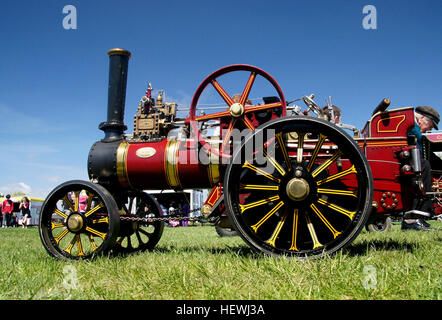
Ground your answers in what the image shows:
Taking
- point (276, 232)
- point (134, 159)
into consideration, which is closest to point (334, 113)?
point (276, 232)

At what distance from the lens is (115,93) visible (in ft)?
13.4

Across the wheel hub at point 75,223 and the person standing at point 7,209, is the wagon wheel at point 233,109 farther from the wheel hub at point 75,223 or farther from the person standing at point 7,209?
the person standing at point 7,209

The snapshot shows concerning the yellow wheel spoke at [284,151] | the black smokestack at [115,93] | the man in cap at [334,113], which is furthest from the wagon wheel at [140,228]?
the man in cap at [334,113]

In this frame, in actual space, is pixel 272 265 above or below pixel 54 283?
above

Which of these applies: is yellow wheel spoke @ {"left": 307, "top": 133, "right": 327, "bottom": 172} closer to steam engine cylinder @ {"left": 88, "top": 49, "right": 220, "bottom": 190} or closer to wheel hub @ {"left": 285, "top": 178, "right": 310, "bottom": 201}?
wheel hub @ {"left": 285, "top": 178, "right": 310, "bottom": 201}

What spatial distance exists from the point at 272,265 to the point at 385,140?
1679 mm

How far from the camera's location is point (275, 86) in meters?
3.23

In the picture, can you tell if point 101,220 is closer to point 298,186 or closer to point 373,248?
point 298,186

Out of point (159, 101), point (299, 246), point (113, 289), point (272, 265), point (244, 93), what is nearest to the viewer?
point (113, 289)

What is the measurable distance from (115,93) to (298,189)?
264cm

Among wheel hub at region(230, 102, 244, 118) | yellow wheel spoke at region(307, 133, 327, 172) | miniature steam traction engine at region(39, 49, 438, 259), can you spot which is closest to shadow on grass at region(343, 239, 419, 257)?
miniature steam traction engine at region(39, 49, 438, 259)
